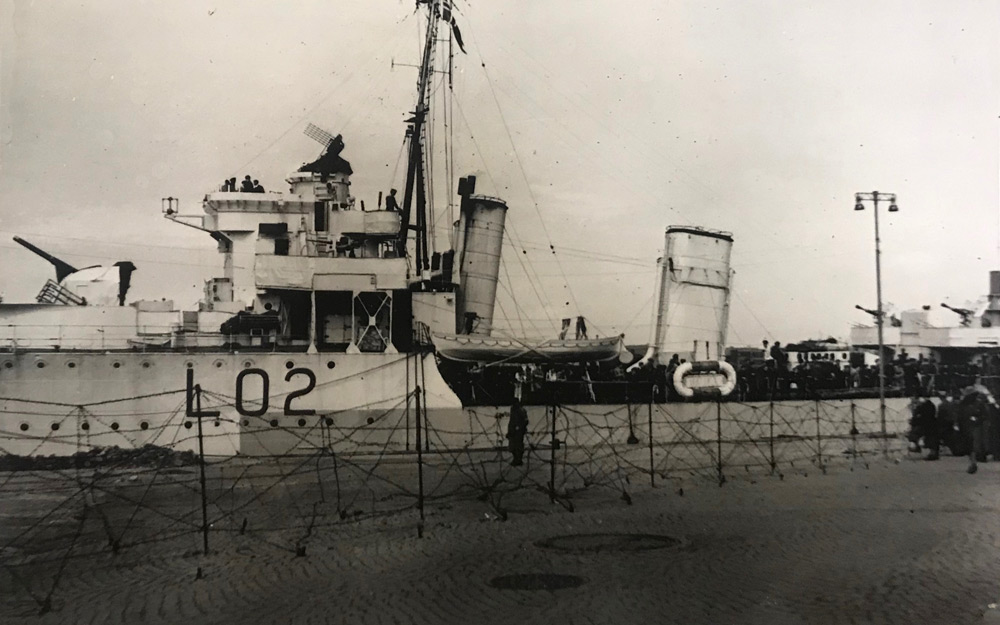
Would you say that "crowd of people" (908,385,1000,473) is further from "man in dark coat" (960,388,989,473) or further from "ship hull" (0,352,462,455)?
"ship hull" (0,352,462,455)

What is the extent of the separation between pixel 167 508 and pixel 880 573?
8689mm

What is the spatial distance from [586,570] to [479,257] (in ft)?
47.9

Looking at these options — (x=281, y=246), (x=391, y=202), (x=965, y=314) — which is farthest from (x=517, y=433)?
(x=965, y=314)

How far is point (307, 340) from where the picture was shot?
60.0 feet

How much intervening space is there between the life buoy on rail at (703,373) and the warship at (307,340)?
0.15ft

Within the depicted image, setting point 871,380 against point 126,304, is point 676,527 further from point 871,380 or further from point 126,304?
point 871,380

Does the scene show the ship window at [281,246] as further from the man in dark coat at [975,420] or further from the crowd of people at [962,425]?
the man in dark coat at [975,420]

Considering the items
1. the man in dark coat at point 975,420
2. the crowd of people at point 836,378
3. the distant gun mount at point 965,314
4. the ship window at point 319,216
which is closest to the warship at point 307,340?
the ship window at point 319,216

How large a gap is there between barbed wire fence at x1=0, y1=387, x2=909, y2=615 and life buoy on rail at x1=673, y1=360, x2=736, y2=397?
0.47m

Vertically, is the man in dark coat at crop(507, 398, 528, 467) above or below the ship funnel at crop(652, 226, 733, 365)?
below

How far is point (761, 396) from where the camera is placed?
2188cm

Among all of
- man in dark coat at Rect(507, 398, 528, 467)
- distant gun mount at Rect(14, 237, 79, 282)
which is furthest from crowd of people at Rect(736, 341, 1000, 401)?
distant gun mount at Rect(14, 237, 79, 282)

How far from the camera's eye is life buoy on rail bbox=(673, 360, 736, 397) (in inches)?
797

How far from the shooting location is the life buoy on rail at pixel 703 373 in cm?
2025
